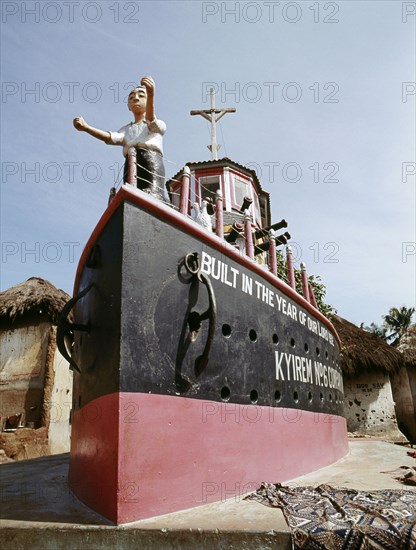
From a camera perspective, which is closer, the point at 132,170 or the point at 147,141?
the point at 132,170

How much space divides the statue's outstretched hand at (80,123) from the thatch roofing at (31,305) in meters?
7.90

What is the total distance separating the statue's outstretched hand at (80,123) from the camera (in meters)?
4.12

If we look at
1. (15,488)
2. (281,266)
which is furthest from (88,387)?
(281,266)

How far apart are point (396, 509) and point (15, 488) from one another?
3.57m

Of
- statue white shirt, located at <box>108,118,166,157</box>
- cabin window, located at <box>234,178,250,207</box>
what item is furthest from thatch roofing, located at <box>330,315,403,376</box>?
statue white shirt, located at <box>108,118,166,157</box>

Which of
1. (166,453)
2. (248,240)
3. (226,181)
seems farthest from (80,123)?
(226,181)

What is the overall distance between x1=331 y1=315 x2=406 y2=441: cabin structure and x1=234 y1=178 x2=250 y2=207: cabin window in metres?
6.97

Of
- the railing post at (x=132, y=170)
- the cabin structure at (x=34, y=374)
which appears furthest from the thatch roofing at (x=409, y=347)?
the railing post at (x=132, y=170)

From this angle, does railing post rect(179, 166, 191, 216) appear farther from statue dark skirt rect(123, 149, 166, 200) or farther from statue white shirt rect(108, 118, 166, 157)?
statue white shirt rect(108, 118, 166, 157)

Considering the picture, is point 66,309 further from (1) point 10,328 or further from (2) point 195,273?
(1) point 10,328

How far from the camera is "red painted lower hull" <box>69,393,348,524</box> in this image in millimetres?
2898

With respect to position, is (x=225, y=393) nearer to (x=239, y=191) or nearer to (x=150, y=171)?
(x=150, y=171)

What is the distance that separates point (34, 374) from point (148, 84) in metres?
8.84

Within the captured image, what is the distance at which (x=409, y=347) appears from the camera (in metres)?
16.7
